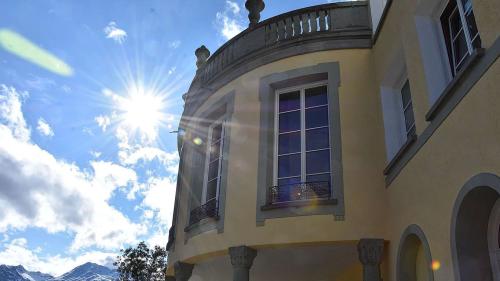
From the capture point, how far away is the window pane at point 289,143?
28.2 feet

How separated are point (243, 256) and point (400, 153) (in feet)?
10.4

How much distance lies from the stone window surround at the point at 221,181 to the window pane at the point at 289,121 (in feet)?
3.74

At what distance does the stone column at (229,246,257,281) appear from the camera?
7.85 m

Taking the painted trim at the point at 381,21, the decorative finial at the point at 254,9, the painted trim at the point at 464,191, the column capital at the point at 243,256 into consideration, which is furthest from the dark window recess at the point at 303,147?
the painted trim at the point at 464,191

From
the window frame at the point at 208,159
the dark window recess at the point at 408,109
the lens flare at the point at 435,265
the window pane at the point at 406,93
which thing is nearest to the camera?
the lens flare at the point at 435,265

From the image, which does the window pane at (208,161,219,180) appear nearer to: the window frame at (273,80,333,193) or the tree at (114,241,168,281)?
the window frame at (273,80,333,193)

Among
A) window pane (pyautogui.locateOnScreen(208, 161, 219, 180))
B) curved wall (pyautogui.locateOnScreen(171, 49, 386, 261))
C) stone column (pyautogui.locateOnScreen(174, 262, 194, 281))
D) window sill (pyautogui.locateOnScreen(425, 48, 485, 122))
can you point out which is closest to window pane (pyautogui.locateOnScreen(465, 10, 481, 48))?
window sill (pyautogui.locateOnScreen(425, 48, 485, 122))

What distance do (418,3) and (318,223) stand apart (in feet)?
12.0

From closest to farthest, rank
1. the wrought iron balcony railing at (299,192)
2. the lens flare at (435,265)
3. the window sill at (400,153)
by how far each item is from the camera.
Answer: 1. the lens flare at (435,265)
2. the window sill at (400,153)
3. the wrought iron balcony railing at (299,192)

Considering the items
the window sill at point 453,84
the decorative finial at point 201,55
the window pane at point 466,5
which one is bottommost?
the window sill at point 453,84

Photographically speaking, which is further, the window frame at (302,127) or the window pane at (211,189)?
the window pane at (211,189)

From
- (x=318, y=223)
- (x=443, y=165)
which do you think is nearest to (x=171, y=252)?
(x=318, y=223)

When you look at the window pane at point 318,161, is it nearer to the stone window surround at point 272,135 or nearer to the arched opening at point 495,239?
the stone window surround at point 272,135

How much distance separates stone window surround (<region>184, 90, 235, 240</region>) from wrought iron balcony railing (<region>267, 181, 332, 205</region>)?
1.12 m
